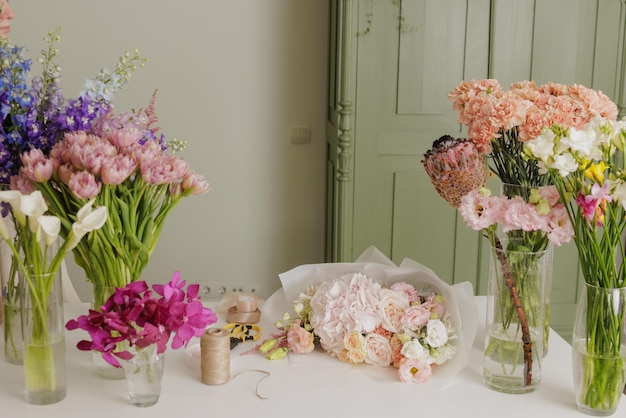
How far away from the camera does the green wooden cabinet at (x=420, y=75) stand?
10.4 ft

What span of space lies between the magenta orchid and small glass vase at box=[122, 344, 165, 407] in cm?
4

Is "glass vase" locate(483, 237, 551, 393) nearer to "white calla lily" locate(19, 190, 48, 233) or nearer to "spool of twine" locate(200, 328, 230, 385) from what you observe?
"spool of twine" locate(200, 328, 230, 385)

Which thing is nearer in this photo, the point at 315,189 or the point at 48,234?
the point at 48,234

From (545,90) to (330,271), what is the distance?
0.63m

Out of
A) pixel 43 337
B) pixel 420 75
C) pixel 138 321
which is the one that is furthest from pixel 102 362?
pixel 420 75

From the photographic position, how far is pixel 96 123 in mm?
1510

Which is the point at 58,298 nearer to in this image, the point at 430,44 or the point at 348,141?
the point at 348,141

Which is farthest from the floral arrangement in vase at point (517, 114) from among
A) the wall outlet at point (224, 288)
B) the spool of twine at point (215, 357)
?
the wall outlet at point (224, 288)

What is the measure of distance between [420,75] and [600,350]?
1962mm

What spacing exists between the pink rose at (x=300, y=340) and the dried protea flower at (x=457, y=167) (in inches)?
16.8

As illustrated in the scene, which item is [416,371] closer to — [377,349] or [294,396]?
[377,349]

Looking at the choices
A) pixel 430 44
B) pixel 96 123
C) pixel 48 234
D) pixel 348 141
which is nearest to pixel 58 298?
pixel 48 234

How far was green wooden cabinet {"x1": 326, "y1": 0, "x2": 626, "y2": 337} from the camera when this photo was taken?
3.16m

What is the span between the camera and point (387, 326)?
160 centimetres
